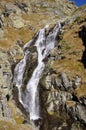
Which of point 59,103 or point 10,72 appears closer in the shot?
point 59,103

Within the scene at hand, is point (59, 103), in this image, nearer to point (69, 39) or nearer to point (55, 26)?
point (69, 39)

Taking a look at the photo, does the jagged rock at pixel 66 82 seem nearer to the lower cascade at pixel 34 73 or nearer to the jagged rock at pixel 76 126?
the lower cascade at pixel 34 73

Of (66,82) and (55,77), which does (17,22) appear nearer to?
(55,77)

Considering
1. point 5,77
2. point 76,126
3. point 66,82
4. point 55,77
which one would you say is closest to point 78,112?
point 76,126

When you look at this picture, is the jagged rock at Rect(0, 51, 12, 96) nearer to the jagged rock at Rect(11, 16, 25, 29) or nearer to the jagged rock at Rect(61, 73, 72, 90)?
the jagged rock at Rect(61, 73, 72, 90)

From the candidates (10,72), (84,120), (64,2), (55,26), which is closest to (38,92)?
(10,72)

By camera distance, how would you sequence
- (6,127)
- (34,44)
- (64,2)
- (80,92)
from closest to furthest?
(6,127), (80,92), (34,44), (64,2)

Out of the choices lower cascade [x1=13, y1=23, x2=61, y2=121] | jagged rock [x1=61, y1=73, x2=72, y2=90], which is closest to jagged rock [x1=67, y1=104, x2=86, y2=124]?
jagged rock [x1=61, y1=73, x2=72, y2=90]
